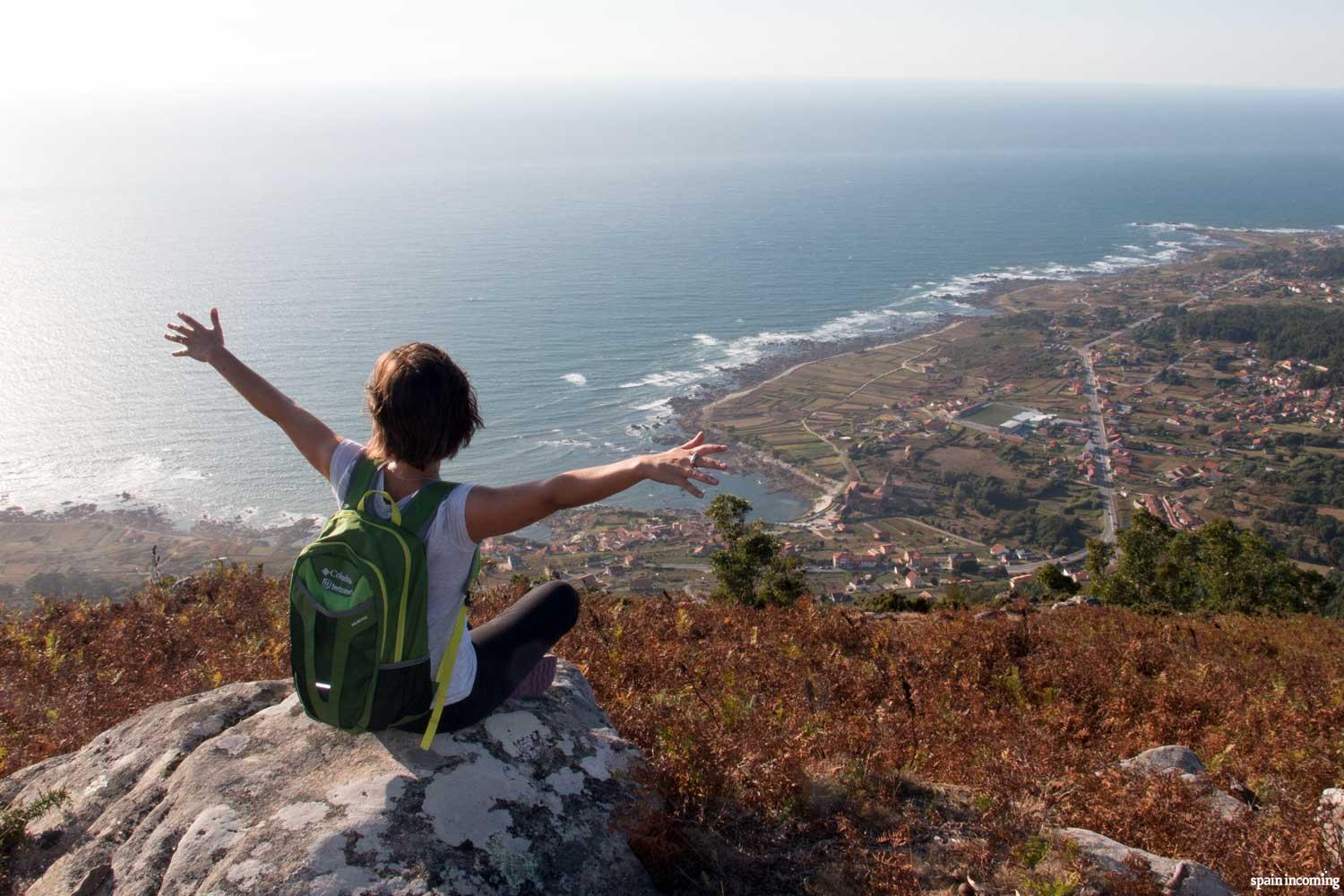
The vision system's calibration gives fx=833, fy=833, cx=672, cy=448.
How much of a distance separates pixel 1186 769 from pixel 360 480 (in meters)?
4.79

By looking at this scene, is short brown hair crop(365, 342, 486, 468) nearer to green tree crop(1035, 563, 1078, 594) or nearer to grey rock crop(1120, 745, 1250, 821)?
grey rock crop(1120, 745, 1250, 821)

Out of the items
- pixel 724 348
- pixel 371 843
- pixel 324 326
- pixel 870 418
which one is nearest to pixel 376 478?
pixel 371 843

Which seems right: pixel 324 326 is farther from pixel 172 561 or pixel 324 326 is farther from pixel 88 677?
pixel 88 677

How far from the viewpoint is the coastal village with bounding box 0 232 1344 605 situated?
1078 inches

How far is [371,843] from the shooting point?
3.09 metres

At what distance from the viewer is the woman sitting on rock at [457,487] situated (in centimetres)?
310

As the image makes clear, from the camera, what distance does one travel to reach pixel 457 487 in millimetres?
3268

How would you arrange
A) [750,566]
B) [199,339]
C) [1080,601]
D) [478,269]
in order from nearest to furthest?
[199,339]
[750,566]
[1080,601]
[478,269]

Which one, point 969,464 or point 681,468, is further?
point 969,464

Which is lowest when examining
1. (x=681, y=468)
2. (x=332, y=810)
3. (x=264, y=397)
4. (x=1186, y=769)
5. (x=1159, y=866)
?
(x=1186, y=769)

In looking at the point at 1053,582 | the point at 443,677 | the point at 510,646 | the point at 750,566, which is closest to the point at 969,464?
the point at 1053,582

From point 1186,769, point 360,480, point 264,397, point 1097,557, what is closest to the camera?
point 360,480

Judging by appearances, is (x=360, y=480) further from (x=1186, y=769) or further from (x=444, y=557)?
(x=1186, y=769)

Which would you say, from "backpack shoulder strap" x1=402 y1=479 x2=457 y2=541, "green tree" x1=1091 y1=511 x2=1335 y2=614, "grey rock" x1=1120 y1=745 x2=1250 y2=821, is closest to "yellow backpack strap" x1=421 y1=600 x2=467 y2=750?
"backpack shoulder strap" x1=402 y1=479 x2=457 y2=541
